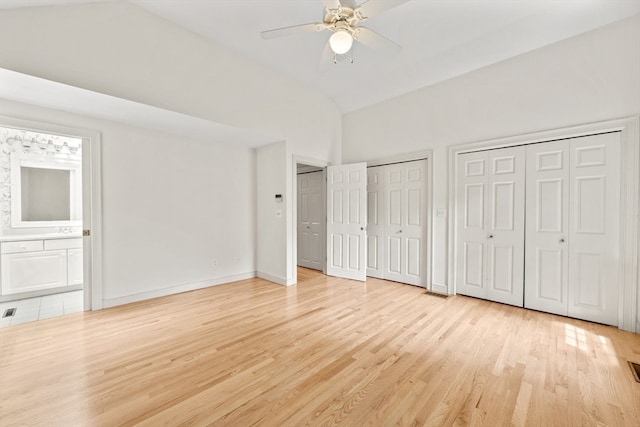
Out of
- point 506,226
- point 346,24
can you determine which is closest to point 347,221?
point 506,226

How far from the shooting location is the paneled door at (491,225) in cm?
361

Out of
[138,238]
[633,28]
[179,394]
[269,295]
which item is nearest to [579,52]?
[633,28]

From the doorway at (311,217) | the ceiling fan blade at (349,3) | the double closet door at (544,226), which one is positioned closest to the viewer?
the ceiling fan blade at (349,3)

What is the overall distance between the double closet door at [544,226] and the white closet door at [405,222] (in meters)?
0.59

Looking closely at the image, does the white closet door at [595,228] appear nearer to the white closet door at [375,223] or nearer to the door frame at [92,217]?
the white closet door at [375,223]

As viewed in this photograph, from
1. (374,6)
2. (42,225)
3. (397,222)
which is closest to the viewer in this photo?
(374,6)

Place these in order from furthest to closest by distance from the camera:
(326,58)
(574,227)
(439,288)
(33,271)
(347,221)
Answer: (347,221)
(439,288)
(33,271)
(574,227)
(326,58)

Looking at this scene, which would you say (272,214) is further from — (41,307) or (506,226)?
(506,226)

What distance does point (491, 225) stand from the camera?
12.5 ft

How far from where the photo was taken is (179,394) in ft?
6.19

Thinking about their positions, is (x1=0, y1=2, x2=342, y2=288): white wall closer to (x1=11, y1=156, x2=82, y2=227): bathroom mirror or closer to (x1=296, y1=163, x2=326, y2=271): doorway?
(x1=296, y1=163, x2=326, y2=271): doorway

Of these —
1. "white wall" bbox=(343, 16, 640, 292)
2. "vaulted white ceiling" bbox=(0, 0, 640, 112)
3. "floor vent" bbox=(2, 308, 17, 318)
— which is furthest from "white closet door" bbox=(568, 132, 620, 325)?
"floor vent" bbox=(2, 308, 17, 318)

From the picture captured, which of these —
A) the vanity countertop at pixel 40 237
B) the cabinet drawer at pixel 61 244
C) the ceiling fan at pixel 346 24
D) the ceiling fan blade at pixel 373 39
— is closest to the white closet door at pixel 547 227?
the ceiling fan blade at pixel 373 39

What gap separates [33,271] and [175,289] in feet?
6.46
